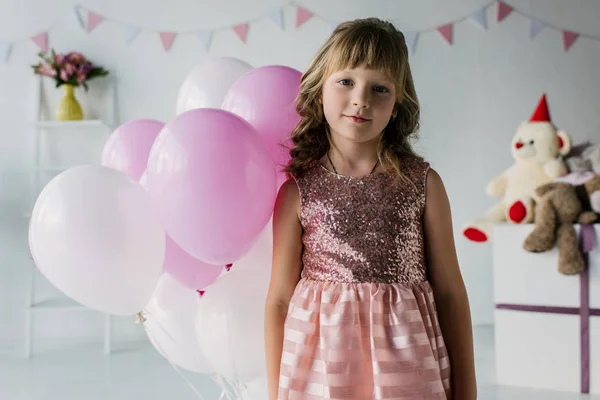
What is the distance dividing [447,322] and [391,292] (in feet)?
0.39

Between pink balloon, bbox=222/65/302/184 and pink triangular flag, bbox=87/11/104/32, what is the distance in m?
2.31

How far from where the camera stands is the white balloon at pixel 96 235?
106 cm

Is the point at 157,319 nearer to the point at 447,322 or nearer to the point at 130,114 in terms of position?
the point at 447,322

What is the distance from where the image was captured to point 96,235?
1.06 meters

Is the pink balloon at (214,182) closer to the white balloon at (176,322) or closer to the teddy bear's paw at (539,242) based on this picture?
the white balloon at (176,322)

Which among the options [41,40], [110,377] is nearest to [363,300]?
[110,377]

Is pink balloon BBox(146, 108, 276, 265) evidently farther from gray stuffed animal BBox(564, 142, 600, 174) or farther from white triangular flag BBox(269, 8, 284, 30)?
white triangular flag BBox(269, 8, 284, 30)

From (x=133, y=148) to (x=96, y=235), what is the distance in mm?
380

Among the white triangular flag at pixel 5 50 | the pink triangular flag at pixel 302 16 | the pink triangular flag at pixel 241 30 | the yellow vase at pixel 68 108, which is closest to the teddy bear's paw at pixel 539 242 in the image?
the pink triangular flag at pixel 302 16

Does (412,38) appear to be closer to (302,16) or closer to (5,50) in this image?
(302,16)

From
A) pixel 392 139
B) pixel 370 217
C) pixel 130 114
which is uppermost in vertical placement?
pixel 130 114

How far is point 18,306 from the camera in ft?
10.5

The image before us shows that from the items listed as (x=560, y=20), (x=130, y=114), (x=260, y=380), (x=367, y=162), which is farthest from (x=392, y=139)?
(x=560, y=20)

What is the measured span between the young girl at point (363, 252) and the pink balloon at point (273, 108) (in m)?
0.11
